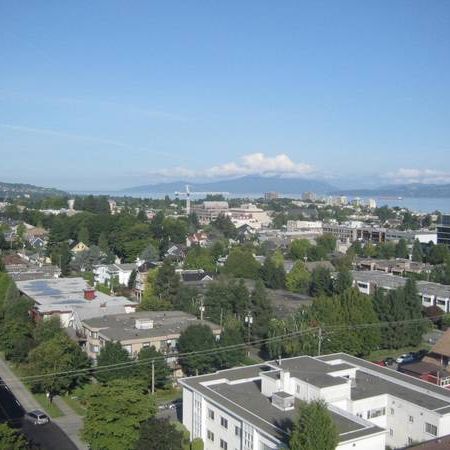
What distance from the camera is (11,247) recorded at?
3516 cm

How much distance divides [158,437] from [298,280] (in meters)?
16.3

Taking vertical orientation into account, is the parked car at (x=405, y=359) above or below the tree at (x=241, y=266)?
below

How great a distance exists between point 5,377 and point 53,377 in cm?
240

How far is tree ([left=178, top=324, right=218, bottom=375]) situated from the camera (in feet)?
42.3

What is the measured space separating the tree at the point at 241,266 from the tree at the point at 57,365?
13371mm

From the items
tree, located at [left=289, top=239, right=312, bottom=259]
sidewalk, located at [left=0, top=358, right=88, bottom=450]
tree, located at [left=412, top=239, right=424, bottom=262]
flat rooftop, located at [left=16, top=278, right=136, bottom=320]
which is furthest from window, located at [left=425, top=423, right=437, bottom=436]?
tree, located at [left=412, top=239, right=424, bottom=262]

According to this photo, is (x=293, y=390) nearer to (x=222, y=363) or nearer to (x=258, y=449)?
(x=258, y=449)

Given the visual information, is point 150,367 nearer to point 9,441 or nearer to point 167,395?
point 167,395

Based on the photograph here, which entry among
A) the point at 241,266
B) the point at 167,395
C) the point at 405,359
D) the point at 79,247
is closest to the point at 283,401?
the point at 167,395

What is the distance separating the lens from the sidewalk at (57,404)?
34.9 ft

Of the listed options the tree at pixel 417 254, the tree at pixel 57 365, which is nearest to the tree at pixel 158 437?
the tree at pixel 57 365

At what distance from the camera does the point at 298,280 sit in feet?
79.5

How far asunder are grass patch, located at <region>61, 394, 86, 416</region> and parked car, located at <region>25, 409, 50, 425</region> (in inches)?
27.4

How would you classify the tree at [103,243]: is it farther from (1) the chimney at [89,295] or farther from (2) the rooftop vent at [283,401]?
(2) the rooftop vent at [283,401]
